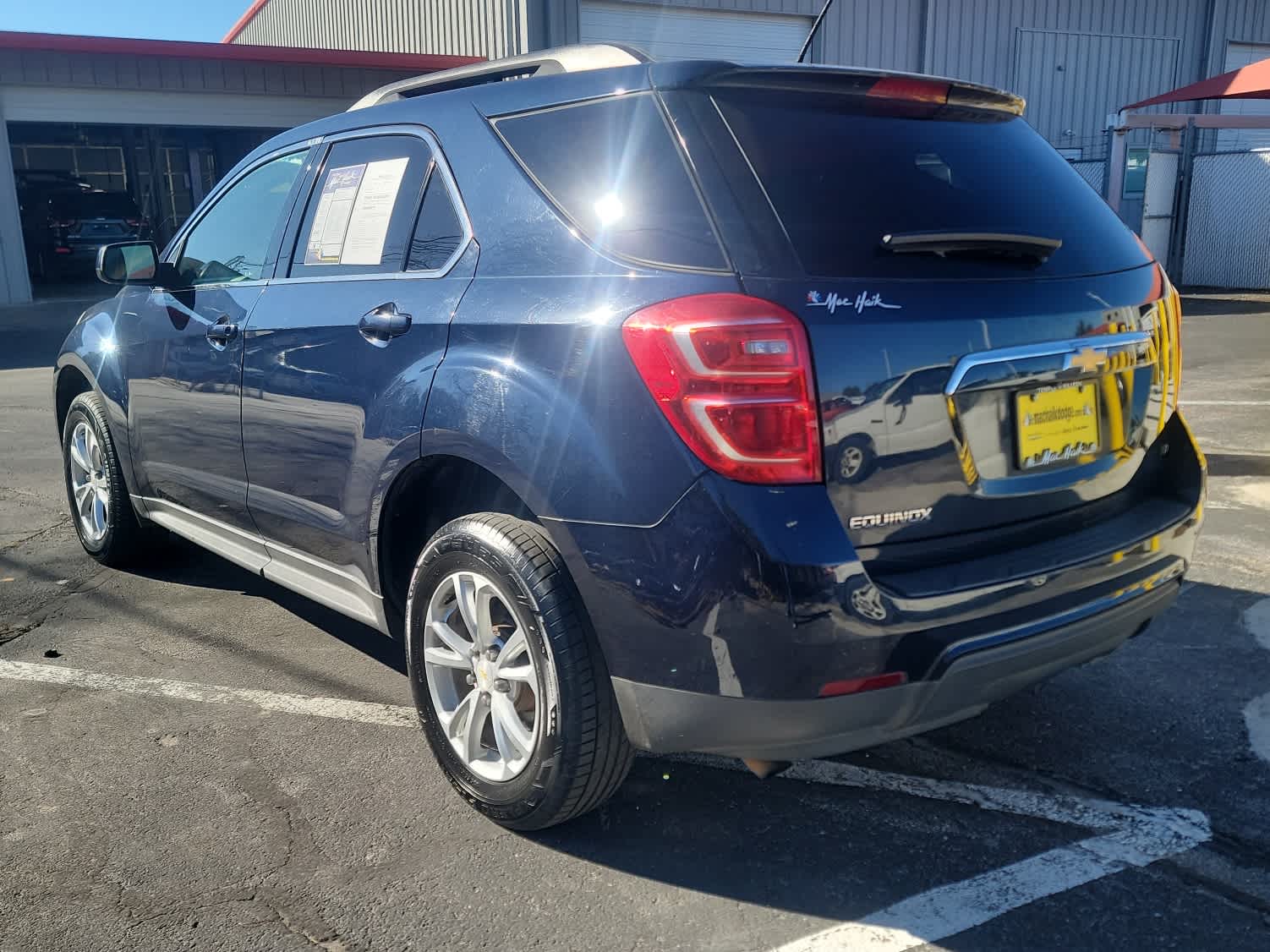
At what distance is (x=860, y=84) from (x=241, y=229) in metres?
2.33

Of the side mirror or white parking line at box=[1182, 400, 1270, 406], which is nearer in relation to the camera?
the side mirror

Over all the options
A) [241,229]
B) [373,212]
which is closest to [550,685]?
[373,212]

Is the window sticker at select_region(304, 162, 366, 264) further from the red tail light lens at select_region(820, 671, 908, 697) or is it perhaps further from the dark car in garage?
the dark car in garage

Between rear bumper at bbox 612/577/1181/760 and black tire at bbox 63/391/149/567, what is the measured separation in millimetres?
3119

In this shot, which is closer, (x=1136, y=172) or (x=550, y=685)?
(x=550, y=685)

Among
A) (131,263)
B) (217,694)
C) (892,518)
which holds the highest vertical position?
(131,263)

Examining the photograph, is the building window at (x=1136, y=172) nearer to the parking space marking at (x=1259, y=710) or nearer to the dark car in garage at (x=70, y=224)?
the parking space marking at (x=1259, y=710)

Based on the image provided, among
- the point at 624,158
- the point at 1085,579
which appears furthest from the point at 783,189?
the point at 1085,579

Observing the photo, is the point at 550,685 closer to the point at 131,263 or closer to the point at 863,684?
the point at 863,684

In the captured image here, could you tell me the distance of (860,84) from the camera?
2676mm

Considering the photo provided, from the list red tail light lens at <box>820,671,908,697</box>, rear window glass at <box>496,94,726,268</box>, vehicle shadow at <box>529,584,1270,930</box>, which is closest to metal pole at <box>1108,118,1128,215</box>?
vehicle shadow at <box>529,584,1270,930</box>

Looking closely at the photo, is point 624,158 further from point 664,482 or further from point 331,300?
point 331,300

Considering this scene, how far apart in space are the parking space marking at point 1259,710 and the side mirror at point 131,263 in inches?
157

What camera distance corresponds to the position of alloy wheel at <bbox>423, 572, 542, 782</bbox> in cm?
270
